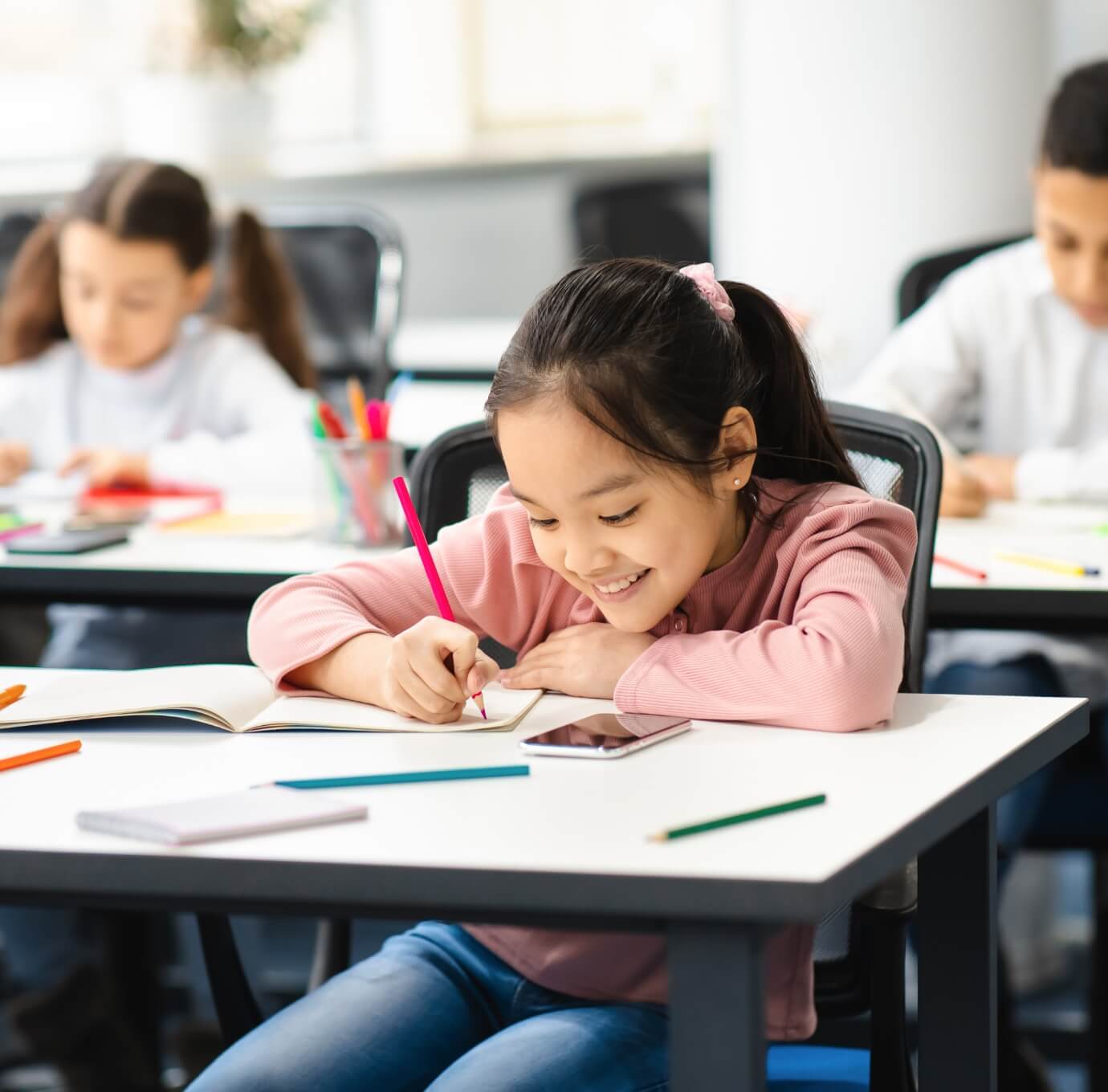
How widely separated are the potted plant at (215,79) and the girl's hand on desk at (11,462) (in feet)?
5.46

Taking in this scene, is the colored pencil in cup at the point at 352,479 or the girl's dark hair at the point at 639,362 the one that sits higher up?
the girl's dark hair at the point at 639,362

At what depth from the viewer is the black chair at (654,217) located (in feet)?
11.5

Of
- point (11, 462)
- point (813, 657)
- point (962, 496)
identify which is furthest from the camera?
point (11, 462)

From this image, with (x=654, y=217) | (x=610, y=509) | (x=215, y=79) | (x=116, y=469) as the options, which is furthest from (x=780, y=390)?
(x=215, y=79)

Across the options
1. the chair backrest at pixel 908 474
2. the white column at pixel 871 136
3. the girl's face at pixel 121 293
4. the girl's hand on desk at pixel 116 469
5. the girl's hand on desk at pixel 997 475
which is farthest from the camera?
the white column at pixel 871 136

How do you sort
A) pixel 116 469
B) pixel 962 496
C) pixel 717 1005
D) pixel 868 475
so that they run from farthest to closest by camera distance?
pixel 116 469, pixel 962 496, pixel 868 475, pixel 717 1005

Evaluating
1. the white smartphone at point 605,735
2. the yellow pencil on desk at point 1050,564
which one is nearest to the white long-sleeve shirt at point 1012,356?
the yellow pencil on desk at point 1050,564

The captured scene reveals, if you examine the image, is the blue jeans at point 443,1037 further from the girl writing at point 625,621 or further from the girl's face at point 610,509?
the girl's face at point 610,509

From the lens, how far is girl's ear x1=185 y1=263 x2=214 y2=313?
2675 mm

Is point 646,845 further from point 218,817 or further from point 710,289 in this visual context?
point 710,289

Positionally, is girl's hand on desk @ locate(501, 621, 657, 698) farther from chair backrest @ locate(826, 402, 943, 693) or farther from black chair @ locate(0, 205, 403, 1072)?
black chair @ locate(0, 205, 403, 1072)

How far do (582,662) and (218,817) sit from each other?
1.24 feet

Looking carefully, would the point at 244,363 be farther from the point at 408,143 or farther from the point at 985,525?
the point at 408,143

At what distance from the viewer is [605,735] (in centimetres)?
103
